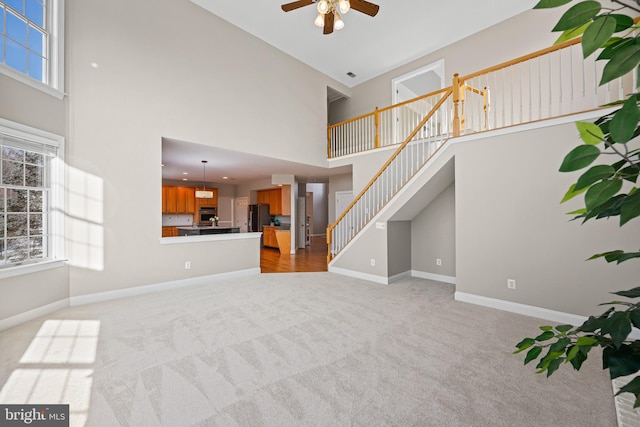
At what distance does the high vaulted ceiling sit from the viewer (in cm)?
517

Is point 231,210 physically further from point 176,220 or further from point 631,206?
point 631,206

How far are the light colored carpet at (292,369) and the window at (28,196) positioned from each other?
2.87 feet

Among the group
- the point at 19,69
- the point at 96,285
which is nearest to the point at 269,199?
the point at 96,285

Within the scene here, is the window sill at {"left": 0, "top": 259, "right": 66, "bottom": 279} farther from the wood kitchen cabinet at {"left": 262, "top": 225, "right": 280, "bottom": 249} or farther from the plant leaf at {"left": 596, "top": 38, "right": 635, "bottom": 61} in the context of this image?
the wood kitchen cabinet at {"left": 262, "top": 225, "right": 280, "bottom": 249}

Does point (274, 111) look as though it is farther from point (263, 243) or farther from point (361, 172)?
point (263, 243)

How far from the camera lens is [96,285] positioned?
4.09 metres

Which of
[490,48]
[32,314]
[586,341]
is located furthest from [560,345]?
[490,48]

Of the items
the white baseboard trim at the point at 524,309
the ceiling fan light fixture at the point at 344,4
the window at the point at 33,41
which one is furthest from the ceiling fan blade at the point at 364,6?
the white baseboard trim at the point at 524,309

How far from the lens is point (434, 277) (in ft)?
18.5

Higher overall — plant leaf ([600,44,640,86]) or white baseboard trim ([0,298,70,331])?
plant leaf ([600,44,640,86])

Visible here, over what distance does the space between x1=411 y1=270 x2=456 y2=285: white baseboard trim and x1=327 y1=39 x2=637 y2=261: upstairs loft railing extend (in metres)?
1.49

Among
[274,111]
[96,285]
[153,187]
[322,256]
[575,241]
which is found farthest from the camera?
[322,256]

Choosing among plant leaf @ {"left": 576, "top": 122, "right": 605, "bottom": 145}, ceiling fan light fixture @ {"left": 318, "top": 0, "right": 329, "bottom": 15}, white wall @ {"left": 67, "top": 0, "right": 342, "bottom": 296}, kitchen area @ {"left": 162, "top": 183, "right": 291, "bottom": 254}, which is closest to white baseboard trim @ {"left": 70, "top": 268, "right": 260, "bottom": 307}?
white wall @ {"left": 67, "top": 0, "right": 342, "bottom": 296}

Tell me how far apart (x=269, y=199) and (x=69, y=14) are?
23.9ft
